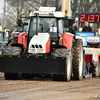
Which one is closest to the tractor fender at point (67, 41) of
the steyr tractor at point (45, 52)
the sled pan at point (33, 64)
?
the steyr tractor at point (45, 52)

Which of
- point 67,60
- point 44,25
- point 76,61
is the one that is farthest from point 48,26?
point 67,60

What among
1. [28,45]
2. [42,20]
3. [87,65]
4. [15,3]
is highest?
[15,3]

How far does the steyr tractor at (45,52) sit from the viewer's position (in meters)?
9.11

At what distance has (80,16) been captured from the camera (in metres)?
19.0

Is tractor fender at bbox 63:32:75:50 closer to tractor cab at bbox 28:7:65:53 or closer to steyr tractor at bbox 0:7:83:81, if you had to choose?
steyr tractor at bbox 0:7:83:81

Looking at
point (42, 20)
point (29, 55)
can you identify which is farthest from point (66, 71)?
point (42, 20)

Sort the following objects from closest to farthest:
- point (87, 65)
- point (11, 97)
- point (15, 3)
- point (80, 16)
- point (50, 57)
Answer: point (11, 97) → point (50, 57) → point (87, 65) → point (80, 16) → point (15, 3)

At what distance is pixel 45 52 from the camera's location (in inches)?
371

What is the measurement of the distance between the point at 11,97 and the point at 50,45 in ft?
14.7

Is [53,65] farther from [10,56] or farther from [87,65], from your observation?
[87,65]

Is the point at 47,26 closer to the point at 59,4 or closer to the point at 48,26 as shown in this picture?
the point at 48,26

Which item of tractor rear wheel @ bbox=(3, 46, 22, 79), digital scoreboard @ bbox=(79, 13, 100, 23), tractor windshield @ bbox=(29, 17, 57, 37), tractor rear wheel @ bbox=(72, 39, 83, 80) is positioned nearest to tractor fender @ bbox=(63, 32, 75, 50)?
tractor rear wheel @ bbox=(72, 39, 83, 80)

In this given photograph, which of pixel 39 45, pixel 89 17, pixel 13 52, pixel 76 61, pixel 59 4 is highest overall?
pixel 59 4

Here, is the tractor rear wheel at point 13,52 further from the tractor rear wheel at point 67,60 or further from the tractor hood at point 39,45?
the tractor rear wheel at point 67,60
